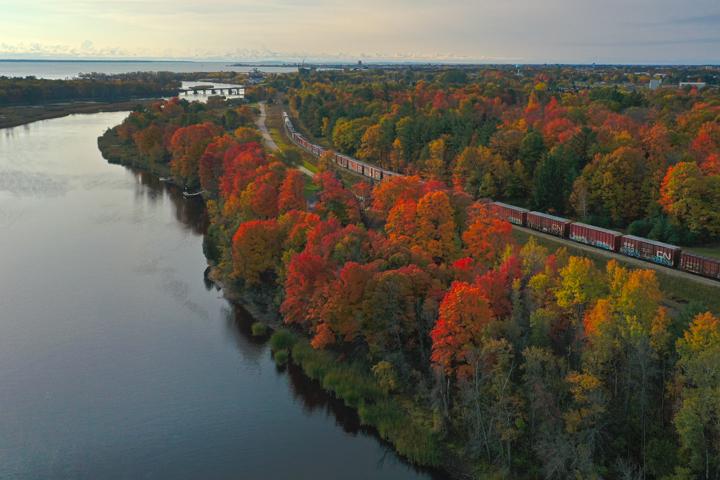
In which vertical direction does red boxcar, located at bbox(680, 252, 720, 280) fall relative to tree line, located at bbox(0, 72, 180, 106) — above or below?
below

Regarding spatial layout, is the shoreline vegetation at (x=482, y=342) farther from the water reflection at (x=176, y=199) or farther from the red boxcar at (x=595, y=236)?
the water reflection at (x=176, y=199)

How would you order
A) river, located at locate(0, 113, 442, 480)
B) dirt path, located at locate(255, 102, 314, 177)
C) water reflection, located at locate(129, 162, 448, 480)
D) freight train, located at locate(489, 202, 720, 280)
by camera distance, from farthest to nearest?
dirt path, located at locate(255, 102, 314, 177) < freight train, located at locate(489, 202, 720, 280) < water reflection, located at locate(129, 162, 448, 480) < river, located at locate(0, 113, 442, 480)

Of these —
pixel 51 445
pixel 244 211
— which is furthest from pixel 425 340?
pixel 244 211

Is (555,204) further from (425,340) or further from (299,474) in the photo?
(299,474)

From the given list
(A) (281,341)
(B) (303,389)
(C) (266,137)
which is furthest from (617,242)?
(C) (266,137)

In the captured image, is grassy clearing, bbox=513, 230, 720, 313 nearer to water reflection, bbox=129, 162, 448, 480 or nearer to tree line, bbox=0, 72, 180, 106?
water reflection, bbox=129, 162, 448, 480

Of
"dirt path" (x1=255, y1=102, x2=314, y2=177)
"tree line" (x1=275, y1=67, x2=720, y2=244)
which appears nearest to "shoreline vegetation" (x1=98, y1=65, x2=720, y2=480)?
"tree line" (x1=275, y1=67, x2=720, y2=244)

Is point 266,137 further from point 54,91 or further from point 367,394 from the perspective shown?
point 54,91
